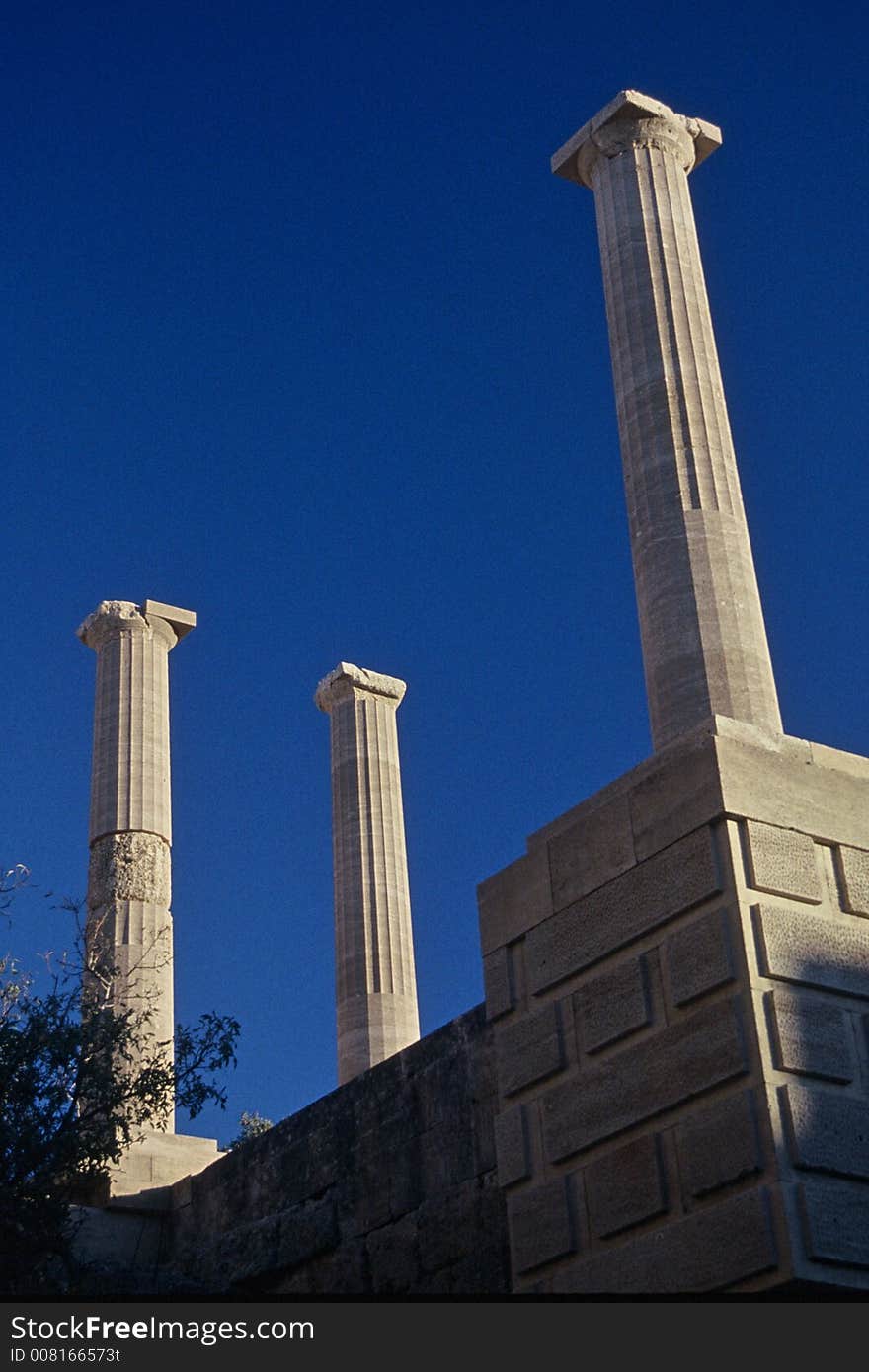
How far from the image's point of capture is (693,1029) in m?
9.55

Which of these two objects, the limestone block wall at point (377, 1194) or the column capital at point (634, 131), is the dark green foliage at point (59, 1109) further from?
the column capital at point (634, 131)

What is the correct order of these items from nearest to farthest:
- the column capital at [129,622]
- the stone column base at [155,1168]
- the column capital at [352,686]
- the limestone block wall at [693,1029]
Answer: the limestone block wall at [693,1029], the stone column base at [155,1168], the column capital at [129,622], the column capital at [352,686]

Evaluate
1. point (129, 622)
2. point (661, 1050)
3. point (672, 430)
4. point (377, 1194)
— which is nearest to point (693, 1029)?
point (661, 1050)

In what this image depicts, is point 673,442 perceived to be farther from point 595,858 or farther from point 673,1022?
point 673,1022

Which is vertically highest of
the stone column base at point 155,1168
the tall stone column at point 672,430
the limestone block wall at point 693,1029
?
the tall stone column at point 672,430

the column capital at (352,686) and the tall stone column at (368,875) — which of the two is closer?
the tall stone column at (368,875)

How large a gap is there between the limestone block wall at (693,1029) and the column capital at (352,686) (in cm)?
1285

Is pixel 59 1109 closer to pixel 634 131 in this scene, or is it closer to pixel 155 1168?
pixel 155 1168

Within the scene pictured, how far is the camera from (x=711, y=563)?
13.5 meters

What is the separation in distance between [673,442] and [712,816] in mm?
5105

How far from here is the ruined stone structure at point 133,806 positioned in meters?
19.5

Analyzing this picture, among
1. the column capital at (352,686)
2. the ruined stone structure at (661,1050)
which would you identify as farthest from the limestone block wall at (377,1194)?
the column capital at (352,686)

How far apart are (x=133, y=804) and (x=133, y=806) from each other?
21 mm
